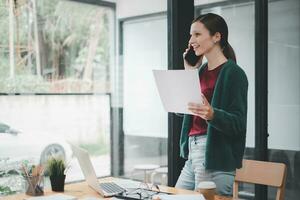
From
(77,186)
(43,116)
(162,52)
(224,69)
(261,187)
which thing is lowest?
(261,187)

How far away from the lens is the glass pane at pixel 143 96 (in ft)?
14.5

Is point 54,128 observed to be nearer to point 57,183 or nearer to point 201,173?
point 57,183

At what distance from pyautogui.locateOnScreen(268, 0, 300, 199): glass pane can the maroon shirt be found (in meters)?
1.48

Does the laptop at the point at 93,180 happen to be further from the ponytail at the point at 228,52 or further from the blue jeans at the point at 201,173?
the ponytail at the point at 228,52

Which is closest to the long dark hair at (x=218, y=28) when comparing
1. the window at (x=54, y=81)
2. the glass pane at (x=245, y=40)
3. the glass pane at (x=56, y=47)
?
the glass pane at (x=245, y=40)

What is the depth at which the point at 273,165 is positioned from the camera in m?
2.31

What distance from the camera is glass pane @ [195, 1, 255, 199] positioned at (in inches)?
138

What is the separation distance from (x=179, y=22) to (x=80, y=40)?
1.65 meters

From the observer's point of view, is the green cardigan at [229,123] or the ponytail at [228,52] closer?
the green cardigan at [229,123]

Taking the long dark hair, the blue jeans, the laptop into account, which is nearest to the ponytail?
the long dark hair

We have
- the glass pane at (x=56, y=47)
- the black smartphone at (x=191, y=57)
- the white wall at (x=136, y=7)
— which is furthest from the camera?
the white wall at (x=136, y=7)

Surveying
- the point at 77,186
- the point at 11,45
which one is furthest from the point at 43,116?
the point at 77,186

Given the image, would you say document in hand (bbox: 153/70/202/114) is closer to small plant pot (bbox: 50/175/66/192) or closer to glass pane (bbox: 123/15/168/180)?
small plant pot (bbox: 50/175/66/192)

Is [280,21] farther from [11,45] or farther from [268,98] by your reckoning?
[11,45]
